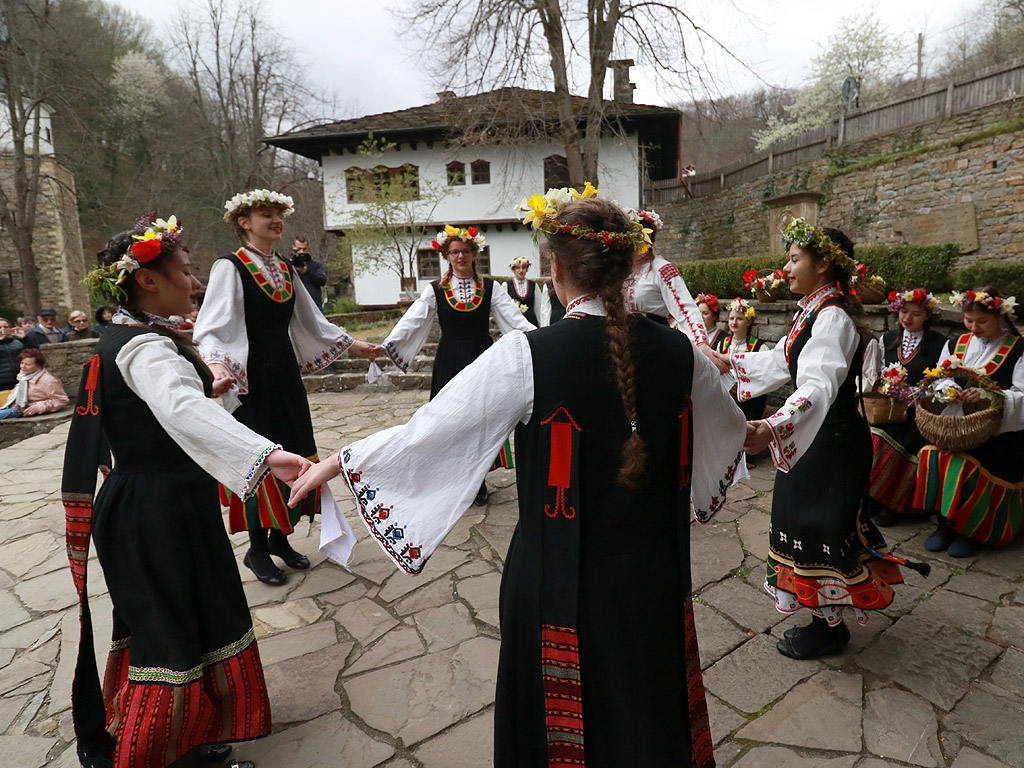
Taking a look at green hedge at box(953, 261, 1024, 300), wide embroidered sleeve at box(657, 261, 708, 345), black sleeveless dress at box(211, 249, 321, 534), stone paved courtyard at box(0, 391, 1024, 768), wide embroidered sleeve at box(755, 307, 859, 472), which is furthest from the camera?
green hedge at box(953, 261, 1024, 300)

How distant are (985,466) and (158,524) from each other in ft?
14.8

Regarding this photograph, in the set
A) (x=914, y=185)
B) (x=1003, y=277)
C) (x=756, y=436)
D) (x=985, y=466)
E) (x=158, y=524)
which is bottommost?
(x=985, y=466)

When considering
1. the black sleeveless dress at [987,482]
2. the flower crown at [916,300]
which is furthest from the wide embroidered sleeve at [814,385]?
the flower crown at [916,300]

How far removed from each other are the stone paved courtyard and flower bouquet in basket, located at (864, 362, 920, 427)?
0.79m

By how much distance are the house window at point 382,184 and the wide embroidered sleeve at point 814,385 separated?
16.7 metres

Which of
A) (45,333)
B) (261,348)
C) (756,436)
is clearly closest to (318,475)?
(756,436)

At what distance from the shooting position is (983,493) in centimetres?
366

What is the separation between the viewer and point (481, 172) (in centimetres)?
2081

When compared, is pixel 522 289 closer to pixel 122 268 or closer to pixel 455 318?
pixel 455 318

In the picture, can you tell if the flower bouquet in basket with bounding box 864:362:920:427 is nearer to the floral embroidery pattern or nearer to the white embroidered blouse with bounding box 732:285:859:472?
the white embroidered blouse with bounding box 732:285:859:472

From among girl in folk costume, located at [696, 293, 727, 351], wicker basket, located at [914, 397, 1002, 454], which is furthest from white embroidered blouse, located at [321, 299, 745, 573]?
girl in folk costume, located at [696, 293, 727, 351]

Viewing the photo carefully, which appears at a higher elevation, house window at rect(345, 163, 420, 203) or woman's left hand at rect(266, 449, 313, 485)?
house window at rect(345, 163, 420, 203)

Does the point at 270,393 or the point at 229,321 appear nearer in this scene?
the point at 229,321

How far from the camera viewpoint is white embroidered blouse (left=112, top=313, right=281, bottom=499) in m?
1.80
